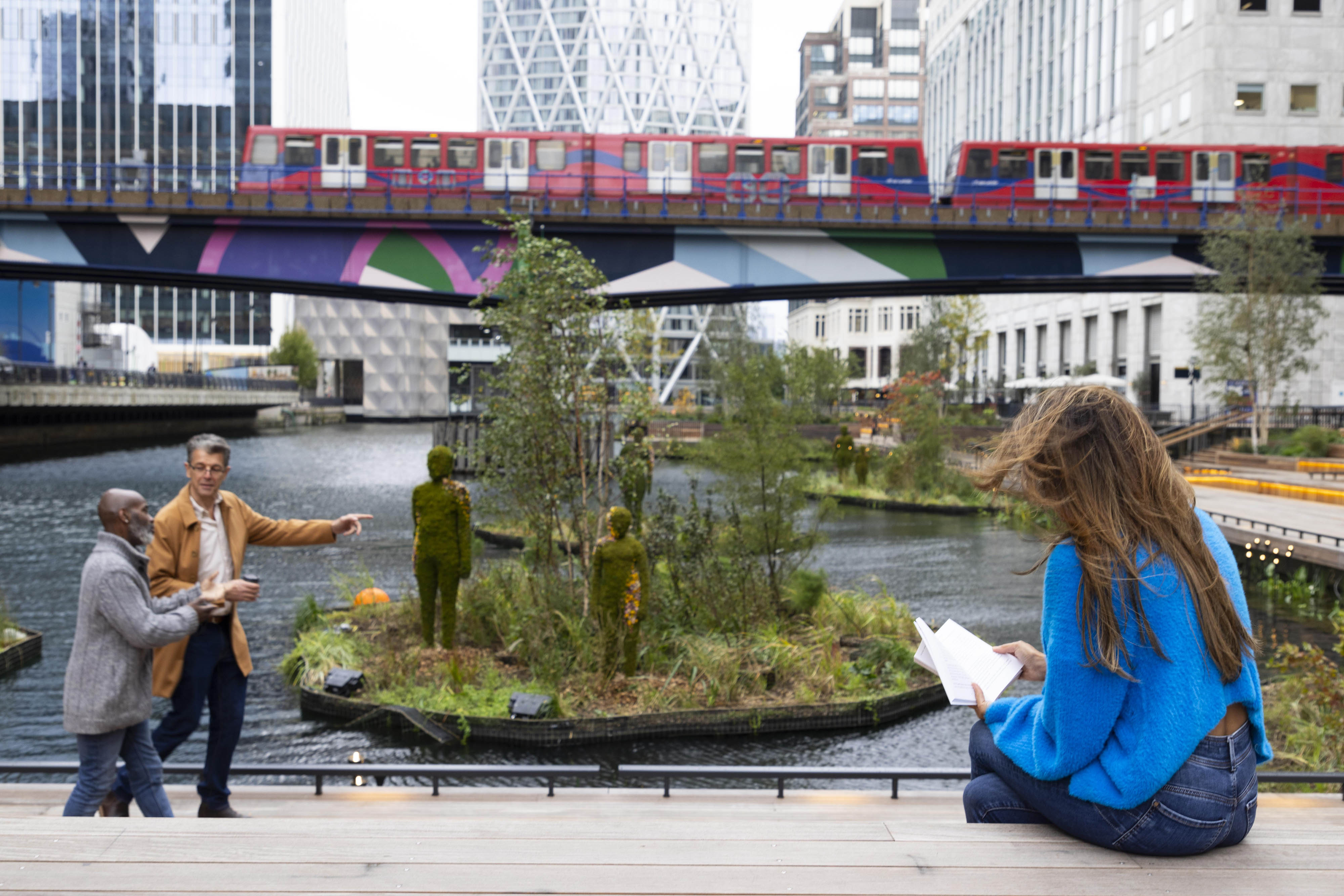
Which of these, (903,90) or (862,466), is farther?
(903,90)

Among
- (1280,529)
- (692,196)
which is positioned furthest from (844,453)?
(1280,529)

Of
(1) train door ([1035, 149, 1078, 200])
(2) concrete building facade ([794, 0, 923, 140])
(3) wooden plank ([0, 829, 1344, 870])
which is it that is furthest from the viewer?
(2) concrete building facade ([794, 0, 923, 140])

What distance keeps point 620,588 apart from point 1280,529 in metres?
13.6

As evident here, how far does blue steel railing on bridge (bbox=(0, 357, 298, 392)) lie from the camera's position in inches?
1751

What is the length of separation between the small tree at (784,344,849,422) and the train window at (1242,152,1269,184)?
18406 millimetres

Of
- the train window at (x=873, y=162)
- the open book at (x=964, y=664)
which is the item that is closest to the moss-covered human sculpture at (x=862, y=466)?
the train window at (x=873, y=162)

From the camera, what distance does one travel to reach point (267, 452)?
51875 mm

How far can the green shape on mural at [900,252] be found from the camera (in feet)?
93.1

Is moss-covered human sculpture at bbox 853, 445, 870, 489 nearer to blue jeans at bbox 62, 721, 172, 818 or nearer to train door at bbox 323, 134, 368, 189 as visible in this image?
train door at bbox 323, 134, 368, 189

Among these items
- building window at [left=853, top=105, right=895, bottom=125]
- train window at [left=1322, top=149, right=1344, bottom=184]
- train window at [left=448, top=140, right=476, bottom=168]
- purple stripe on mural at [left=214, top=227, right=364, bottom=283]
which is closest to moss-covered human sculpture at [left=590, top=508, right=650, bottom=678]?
purple stripe on mural at [left=214, top=227, right=364, bottom=283]

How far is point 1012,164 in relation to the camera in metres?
32.6

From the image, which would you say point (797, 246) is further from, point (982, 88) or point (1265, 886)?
point (982, 88)

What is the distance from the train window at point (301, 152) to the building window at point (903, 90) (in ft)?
338

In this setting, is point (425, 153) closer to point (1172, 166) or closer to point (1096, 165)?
point (1096, 165)
